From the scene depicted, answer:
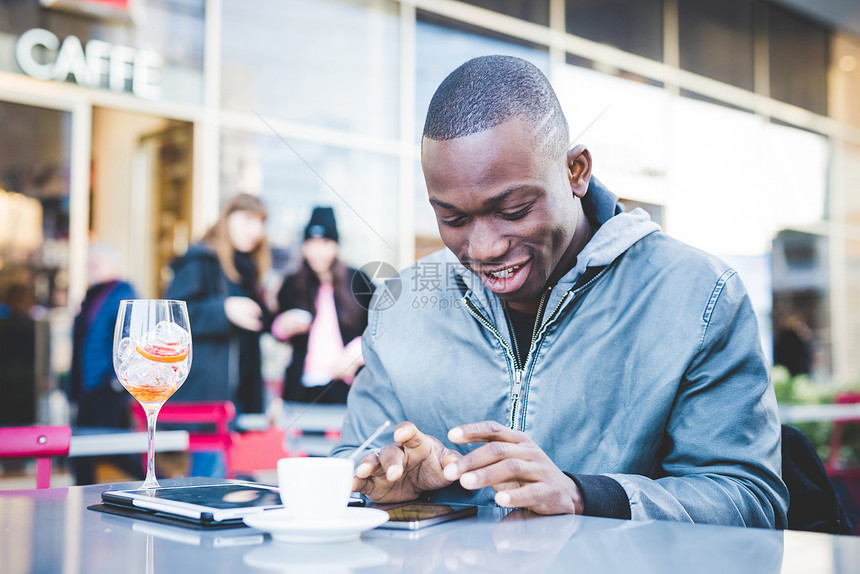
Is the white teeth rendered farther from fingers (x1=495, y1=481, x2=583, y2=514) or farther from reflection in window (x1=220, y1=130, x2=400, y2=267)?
reflection in window (x1=220, y1=130, x2=400, y2=267)

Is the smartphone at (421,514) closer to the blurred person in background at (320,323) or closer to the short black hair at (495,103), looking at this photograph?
the short black hair at (495,103)

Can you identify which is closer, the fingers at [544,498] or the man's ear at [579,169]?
the fingers at [544,498]

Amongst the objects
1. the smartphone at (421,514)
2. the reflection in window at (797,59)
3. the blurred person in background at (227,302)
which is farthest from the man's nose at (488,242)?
the reflection in window at (797,59)

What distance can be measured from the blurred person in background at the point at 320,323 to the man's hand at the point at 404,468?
2.46m

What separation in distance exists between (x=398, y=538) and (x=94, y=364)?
3.80m

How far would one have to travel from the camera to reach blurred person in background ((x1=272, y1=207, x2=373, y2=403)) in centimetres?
369

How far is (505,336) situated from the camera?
1395 millimetres

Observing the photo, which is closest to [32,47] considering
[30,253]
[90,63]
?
[90,63]

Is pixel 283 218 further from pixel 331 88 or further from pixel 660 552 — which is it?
pixel 660 552

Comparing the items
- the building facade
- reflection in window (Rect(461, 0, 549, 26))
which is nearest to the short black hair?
the building facade

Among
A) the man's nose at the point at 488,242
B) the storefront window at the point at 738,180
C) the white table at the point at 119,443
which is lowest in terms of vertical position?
the white table at the point at 119,443

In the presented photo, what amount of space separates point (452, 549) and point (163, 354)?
57cm

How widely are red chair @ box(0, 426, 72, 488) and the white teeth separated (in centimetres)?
82

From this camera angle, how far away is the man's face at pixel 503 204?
1232 millimetres
